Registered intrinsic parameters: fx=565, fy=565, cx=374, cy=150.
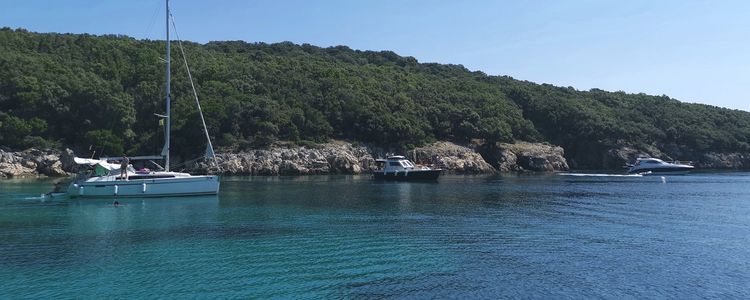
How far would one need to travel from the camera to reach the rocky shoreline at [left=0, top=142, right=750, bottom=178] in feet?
228

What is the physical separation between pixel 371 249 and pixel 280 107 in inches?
2710

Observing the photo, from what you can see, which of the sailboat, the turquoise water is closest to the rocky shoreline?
the sailboat

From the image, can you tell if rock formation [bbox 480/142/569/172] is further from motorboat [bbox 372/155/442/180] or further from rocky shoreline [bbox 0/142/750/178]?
motorboat [bbox 372/155/442/180]

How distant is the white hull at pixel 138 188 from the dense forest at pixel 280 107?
93.9 ft

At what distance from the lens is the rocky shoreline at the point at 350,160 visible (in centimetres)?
6944

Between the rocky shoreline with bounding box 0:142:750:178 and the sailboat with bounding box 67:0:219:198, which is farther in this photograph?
the rocky shoreline with bounding box 0:142:750:178

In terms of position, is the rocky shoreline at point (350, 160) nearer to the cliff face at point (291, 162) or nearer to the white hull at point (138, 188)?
the cliff face at point (291, 162)

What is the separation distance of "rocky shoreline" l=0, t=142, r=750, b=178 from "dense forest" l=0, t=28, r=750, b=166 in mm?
2207

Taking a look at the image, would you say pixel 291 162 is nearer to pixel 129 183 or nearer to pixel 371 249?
pixel 129 183

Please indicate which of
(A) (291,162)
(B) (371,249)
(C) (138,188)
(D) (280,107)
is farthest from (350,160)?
(B) (371,249)

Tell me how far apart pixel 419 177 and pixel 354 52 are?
91412mm

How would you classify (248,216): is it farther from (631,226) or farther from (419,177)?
(419,177)

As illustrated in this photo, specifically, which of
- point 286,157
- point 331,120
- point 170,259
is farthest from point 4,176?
point 170,259

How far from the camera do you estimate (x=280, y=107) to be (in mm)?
88062
